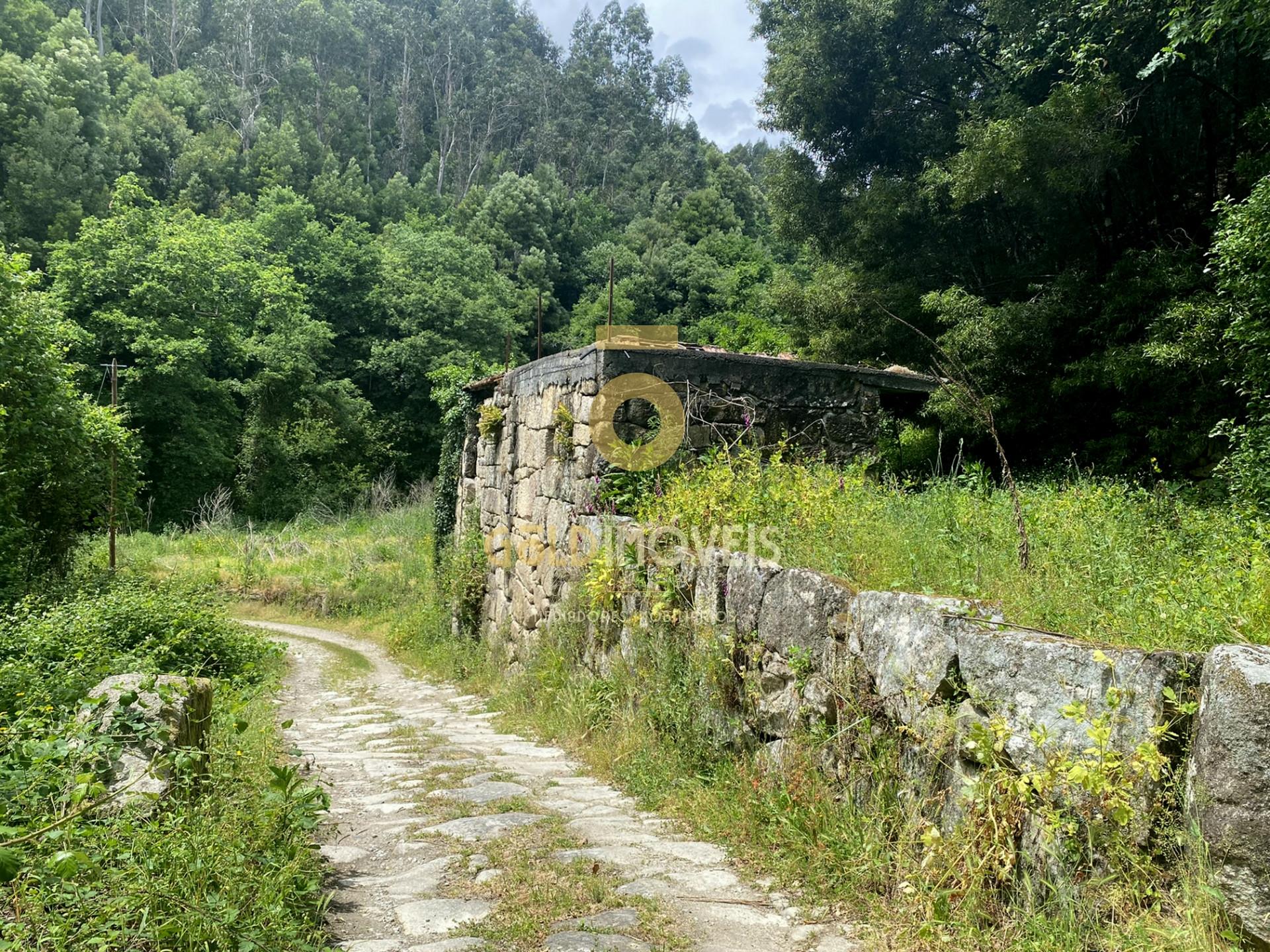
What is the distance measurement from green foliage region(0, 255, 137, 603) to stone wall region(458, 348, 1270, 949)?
6167 mm

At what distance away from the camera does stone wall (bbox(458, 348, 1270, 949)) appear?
6.28 feet

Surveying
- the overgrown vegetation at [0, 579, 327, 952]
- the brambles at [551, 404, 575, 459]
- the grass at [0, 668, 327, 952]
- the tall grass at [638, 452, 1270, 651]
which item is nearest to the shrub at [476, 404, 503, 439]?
the brambles at [551, 404, 575, 459]

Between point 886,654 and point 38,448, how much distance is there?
10.6m

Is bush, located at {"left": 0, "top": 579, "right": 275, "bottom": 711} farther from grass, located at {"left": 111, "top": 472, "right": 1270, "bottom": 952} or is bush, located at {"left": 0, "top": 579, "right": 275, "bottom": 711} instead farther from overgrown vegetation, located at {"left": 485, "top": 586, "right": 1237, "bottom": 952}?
overgrown vegetation, located at {"left": 485, "top": 586, "right": 1237, "bottom": 952}

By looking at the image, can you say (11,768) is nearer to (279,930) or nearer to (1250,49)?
(279,930)

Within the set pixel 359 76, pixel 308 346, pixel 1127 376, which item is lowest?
pixel 1127 376

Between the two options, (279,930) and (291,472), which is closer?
(279,930)

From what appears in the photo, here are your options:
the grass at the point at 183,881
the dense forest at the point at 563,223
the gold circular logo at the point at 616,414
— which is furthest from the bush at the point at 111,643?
the gold circular logo at the point at 616,414

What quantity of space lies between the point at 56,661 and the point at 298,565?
1205 centimetres

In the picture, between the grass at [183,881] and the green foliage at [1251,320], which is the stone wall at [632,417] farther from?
the grass at [183,881]

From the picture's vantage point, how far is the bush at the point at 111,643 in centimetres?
487

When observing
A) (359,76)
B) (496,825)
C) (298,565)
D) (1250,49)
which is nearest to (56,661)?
(496,825)

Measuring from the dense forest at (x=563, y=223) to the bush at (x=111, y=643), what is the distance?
2063 millimetres

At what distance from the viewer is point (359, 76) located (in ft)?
184
